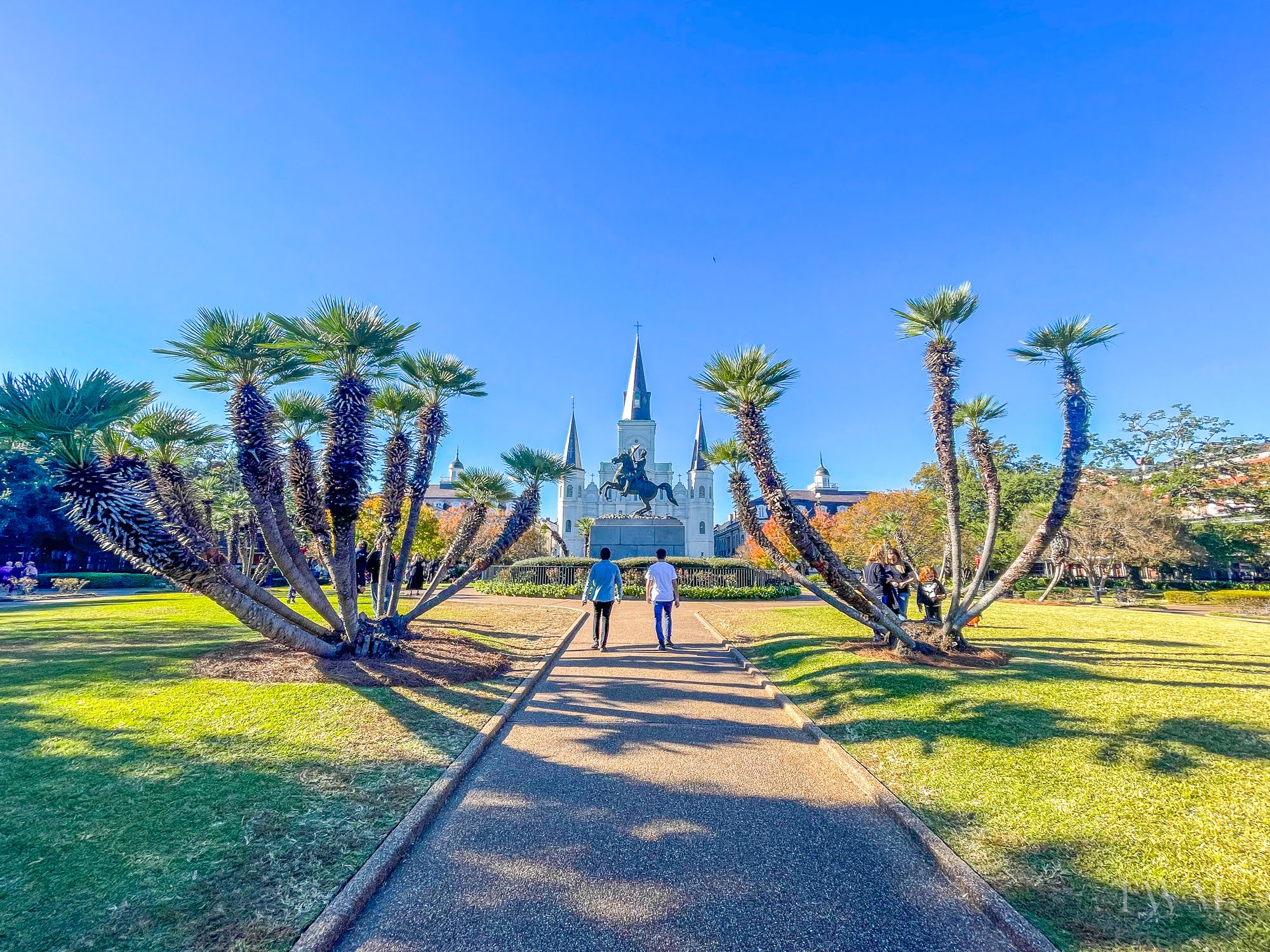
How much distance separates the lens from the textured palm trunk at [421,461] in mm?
10375

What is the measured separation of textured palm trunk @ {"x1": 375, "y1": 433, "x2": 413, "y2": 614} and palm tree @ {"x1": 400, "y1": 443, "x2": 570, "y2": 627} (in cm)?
74

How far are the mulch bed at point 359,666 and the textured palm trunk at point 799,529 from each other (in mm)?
5130

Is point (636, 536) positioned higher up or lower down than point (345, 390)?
lower down

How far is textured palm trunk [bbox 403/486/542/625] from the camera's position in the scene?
10.3 m

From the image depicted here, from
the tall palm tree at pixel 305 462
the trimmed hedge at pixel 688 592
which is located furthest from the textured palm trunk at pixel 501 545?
the trimmed hedge at pixel 688 592

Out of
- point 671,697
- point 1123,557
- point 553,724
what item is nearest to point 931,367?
point 671,697

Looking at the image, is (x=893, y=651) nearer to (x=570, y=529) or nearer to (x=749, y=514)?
(x=749, y=514)

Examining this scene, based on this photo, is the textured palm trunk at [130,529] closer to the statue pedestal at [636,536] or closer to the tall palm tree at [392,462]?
the tall palm tree at [392,462]

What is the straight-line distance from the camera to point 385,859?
3516 millimetres

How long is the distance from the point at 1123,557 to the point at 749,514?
27385 millimetres

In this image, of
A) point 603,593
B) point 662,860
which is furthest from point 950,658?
point 662,860

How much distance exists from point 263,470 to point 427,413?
3.04 meters

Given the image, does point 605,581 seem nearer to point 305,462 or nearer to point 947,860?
point 305,462

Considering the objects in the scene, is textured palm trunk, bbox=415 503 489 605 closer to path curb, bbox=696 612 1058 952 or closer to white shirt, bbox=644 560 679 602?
white shirt, bbox=644 560 679 602
